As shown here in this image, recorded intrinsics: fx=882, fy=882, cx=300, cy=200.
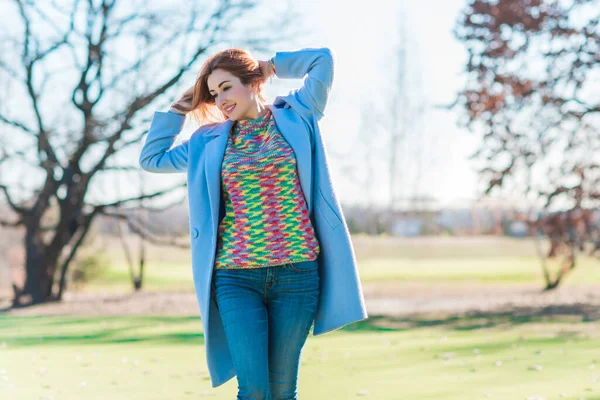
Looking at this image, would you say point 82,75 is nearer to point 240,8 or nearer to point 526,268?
point 240,8

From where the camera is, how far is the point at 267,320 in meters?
3.10

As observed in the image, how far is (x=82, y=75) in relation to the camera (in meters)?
16.7

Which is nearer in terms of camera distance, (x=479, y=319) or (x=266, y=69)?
(x=266, y=69)

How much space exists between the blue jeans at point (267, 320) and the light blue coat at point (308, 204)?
0.08m

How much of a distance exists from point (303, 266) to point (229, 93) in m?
0.69

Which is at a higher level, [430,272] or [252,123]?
[252,123]

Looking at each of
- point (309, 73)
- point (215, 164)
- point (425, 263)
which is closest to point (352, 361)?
point (309, 73)

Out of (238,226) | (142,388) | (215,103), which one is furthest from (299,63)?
(142,388)

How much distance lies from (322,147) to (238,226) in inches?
17.1

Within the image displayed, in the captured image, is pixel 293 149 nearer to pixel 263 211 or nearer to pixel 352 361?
pixel 263 211

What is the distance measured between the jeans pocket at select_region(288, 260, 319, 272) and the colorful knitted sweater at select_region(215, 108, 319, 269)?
0.06ft

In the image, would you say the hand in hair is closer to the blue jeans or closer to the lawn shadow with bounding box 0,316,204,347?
the blue jeans

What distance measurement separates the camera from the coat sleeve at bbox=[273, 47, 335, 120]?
333 centimetres

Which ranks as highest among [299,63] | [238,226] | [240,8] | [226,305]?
[240,8]
